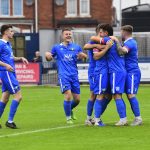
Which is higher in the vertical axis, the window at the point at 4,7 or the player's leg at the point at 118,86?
the window at the point at 4,7

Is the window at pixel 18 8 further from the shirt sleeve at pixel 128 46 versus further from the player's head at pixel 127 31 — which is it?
the shirt sleeve at pixel 128 46

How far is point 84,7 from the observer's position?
227ft

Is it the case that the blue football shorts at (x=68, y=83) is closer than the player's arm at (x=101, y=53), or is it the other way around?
the player's arm at (x=101, y=53)

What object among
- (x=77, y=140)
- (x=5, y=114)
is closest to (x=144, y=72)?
(x=5, y=114)

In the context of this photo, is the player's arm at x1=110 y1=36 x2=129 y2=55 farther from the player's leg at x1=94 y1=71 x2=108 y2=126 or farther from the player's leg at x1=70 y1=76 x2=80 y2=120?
the player's leg at x1=70 y1=76 x2=80 y2=120

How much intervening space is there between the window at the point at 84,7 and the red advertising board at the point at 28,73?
3260 centimetres

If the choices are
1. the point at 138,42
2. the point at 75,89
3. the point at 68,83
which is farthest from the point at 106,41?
the point at 138,42

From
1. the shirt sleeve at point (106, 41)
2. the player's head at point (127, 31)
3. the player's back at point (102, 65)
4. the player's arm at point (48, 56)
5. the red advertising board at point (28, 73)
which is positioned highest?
the player's head at point (127, 31)

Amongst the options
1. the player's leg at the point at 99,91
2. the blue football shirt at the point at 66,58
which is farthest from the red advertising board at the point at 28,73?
the player's leg at the point at 99,91

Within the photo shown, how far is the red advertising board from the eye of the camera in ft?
120

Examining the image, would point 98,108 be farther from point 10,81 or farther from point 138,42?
point 138,42

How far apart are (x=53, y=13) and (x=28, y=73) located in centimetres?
3200

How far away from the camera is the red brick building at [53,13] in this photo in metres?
67.5

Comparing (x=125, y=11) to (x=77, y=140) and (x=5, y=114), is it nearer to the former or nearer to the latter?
(x=5, y=114)
